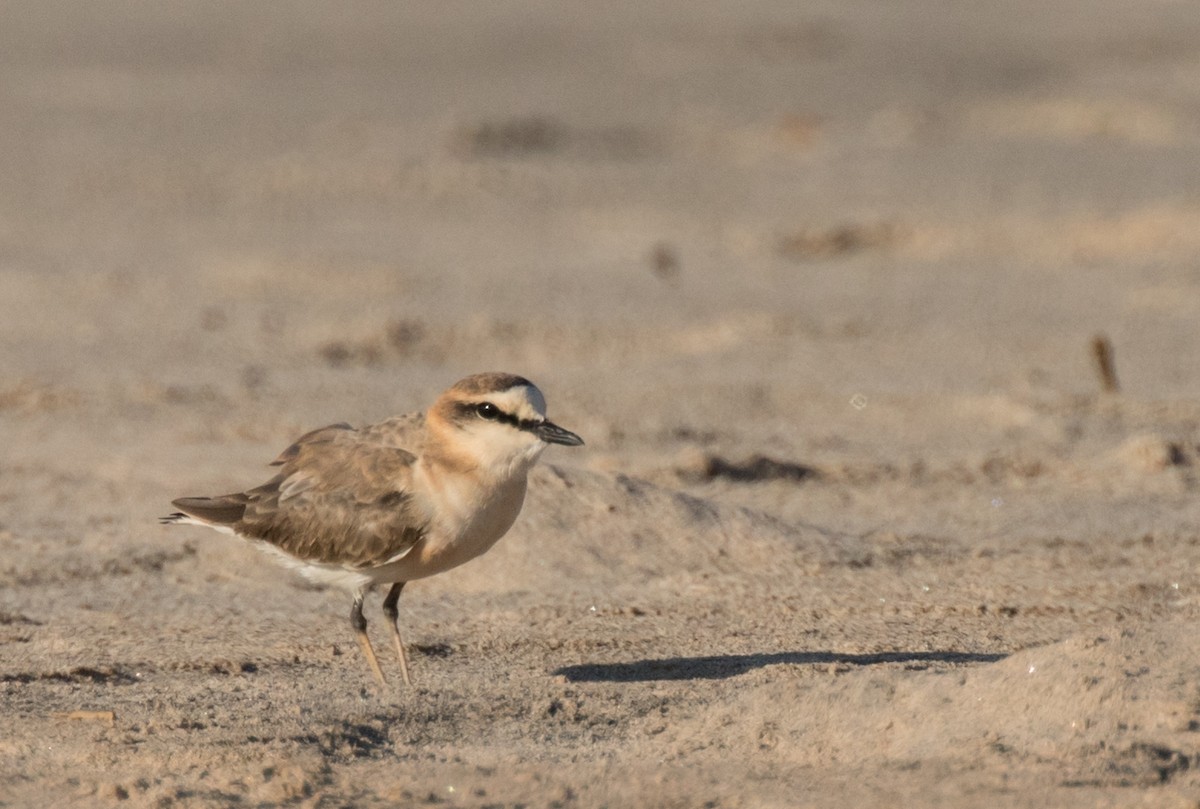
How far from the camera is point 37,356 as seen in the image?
8.55 metres

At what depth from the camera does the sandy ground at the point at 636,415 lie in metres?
4.07

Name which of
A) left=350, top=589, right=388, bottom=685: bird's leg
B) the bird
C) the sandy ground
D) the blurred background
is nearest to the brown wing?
the bird

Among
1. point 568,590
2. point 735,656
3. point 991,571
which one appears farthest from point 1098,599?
point 568,590

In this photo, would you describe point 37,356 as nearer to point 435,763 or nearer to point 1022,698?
point 435,763

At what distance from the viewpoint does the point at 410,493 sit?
15.8 ft

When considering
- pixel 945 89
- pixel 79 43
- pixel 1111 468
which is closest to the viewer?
pixel 1111 468

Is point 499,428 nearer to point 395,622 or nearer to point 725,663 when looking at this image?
point 395,622

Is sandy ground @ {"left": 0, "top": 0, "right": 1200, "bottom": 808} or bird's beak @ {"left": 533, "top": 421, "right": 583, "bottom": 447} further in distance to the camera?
bird's beak @ {"left": 533, "top": 421, "right": 583, "bottom": 447}

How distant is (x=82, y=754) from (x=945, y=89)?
13.6 m

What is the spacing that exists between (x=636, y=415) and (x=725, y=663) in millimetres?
2847

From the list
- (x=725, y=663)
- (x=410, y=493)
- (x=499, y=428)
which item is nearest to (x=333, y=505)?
(x=410, y=493)

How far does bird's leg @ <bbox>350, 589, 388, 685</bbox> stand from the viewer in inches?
187

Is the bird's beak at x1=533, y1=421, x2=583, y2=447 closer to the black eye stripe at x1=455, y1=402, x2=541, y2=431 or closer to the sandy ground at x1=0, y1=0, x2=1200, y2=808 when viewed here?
the black eye stripe at x1=455, y1=402, x2=541, y2=431

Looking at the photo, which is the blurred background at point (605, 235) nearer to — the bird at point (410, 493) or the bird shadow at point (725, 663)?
the bird at point (410, 493)
